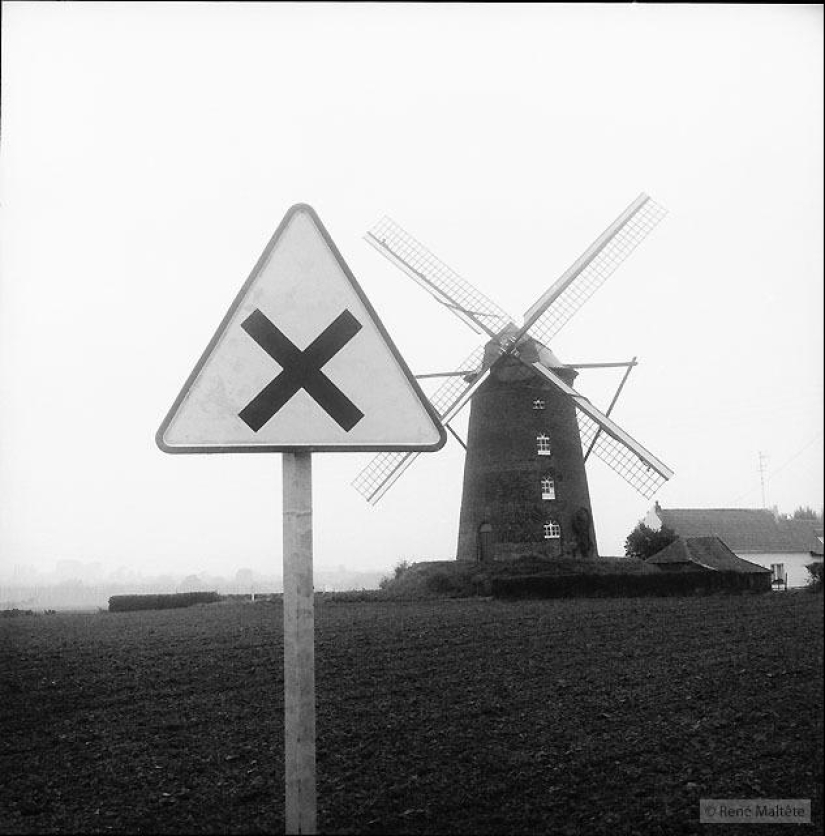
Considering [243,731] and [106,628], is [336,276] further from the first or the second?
[106,628]

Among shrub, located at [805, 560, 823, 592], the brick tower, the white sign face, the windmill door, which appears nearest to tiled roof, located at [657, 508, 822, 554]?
the brick tower

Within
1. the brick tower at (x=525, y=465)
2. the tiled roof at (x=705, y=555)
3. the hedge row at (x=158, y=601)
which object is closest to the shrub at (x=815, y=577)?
the hedge row at (x=158, y=601)

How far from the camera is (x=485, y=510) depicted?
24.7 m

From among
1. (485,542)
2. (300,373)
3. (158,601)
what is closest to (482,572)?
(485,542)

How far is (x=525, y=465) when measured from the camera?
2420cm

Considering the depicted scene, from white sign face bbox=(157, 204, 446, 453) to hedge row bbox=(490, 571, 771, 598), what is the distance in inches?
754

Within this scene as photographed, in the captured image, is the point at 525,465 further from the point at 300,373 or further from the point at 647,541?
the point at 300,373

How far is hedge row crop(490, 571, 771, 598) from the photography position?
2142cm

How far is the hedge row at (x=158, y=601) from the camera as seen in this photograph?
1580 cm

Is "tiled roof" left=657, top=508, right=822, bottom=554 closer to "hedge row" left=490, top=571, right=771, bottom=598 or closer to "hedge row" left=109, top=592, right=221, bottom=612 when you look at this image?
"hedge row" left=490, top=571, right=771, bottom=598

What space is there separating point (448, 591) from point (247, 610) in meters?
9.99

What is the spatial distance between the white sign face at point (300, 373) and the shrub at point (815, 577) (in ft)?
5.46

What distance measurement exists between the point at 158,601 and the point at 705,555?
14.4 metres

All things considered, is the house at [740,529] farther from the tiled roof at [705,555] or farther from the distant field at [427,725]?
the distant field at [427,725]
